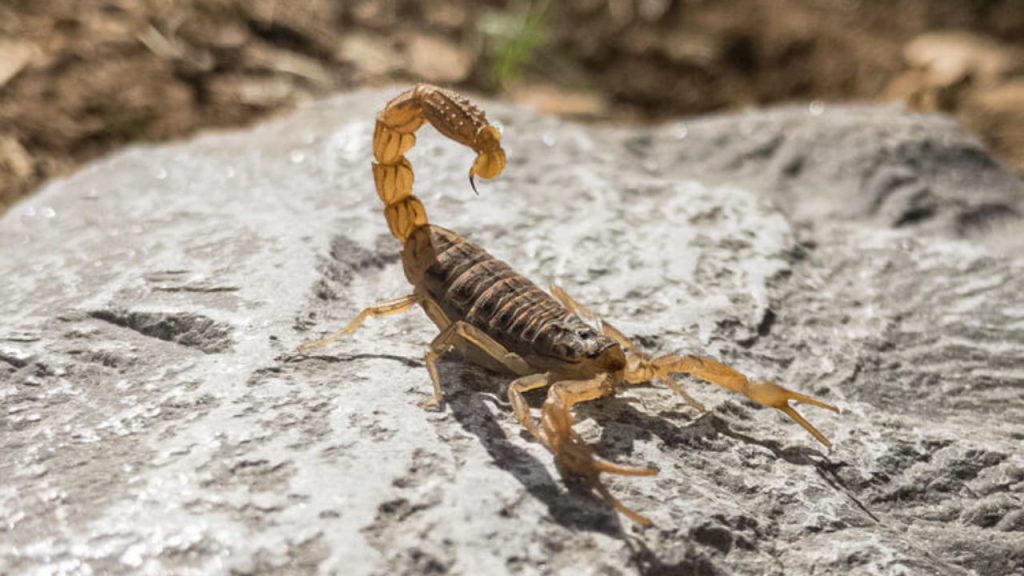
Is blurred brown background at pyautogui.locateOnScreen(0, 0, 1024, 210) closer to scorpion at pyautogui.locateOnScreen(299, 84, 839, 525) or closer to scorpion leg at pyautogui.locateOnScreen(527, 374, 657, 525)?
scorpion at pyautogui.locateOnScreen(299, 84, 839, 525)

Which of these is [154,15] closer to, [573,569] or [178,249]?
[178,249]

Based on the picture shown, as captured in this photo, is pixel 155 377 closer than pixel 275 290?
Yes

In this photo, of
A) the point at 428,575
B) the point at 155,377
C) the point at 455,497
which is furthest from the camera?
the point at 155,377

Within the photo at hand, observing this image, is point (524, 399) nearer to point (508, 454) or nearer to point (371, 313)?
point (508, 454)

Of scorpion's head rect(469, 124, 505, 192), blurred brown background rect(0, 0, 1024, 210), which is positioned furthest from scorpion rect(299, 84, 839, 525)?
blurred brown background rect(0, 0, 1024, 210)

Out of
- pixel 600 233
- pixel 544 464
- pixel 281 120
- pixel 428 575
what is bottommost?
pixel 428 575

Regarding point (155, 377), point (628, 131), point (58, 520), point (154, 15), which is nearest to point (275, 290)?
A: point (155, 377)

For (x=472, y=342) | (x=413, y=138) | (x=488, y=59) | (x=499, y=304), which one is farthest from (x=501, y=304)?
(x=488, y=59)
